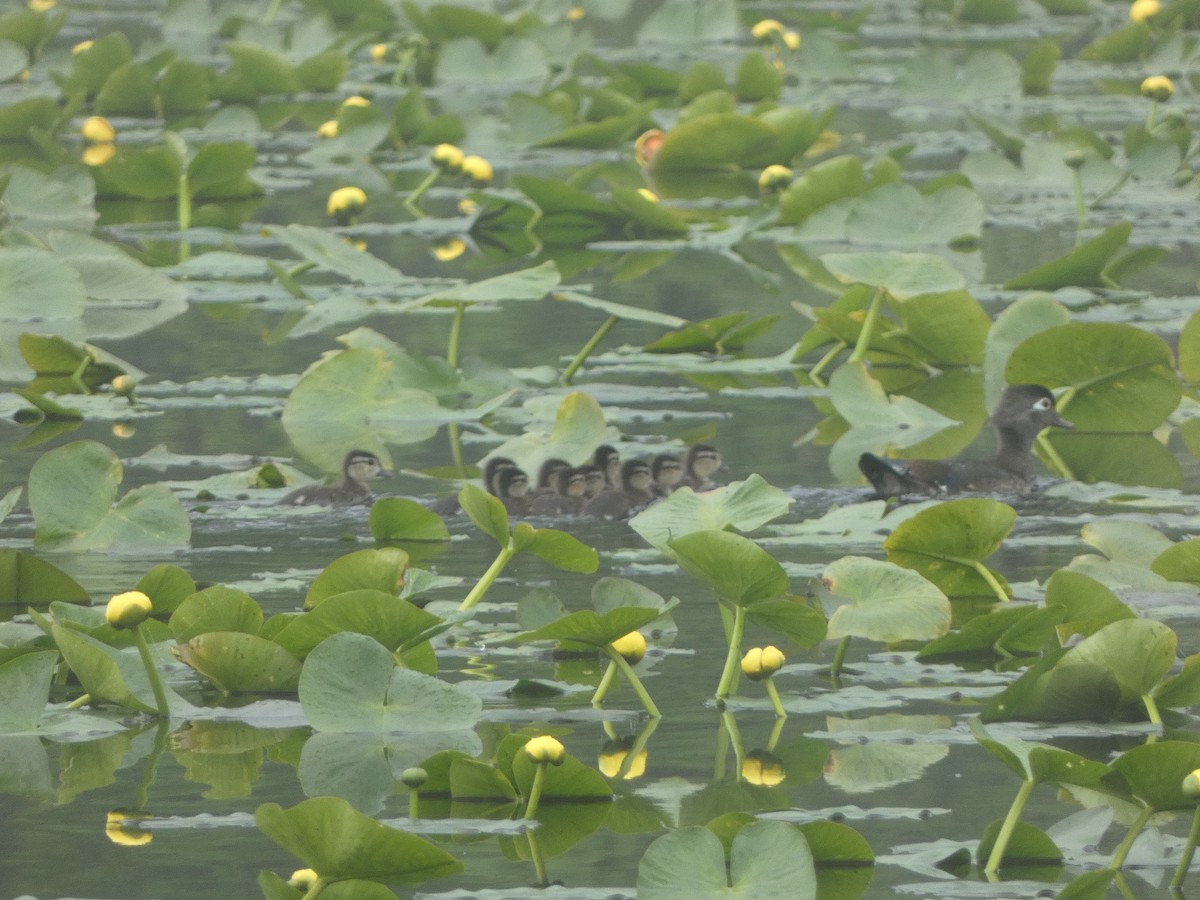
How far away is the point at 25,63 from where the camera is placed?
13414 millimetres

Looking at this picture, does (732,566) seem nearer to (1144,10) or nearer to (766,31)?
(766,31)

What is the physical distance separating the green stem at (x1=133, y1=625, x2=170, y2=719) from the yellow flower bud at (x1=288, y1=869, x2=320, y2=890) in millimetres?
828

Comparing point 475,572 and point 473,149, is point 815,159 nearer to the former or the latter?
point 473,149

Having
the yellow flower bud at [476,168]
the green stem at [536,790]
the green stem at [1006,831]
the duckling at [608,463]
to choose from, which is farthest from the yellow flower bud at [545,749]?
the yellow flower bud at [476,168]

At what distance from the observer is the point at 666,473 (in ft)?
19.3

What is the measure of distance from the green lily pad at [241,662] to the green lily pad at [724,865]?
1119mm

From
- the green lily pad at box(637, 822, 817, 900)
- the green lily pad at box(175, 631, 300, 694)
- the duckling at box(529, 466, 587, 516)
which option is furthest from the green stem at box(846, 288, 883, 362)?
the green lily pad at box(637, 822, 817, 900)

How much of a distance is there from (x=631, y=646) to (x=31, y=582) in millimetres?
1330

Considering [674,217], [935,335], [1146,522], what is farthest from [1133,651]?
[674,217]

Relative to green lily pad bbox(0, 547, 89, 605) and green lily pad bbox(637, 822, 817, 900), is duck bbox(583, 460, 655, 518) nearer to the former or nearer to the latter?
green lily pad bbox(0, 547, 89, 605)

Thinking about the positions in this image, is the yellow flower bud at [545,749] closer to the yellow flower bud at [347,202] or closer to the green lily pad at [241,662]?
the green lily pad at [241,662]

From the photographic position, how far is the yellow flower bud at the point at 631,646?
153 inches

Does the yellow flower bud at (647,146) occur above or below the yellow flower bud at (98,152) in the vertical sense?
above

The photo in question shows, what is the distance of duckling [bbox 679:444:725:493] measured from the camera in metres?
5.88
